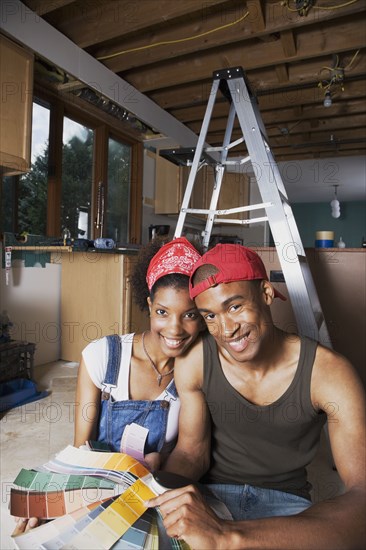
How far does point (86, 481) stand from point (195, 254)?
67 centimetres

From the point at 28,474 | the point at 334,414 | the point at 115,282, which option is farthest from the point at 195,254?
the point at 115,282

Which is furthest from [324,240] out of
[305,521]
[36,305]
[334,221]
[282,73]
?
[334,221]

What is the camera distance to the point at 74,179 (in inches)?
147

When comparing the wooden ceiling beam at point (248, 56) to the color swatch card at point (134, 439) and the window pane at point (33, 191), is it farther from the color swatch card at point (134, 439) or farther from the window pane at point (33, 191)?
the color swatch card at point (134, 439)

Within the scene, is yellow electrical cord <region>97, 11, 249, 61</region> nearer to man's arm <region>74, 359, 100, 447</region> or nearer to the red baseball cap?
the red baseball cap

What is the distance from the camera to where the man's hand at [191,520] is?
0.66 meters

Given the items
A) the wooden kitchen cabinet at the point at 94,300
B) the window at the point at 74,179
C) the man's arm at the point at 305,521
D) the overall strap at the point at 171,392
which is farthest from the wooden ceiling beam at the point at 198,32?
the man's arm at the point at 305,521

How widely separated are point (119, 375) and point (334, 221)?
9054 millimetres

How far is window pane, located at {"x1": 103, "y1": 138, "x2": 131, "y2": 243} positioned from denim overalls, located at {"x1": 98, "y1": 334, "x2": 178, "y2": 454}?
309 cm

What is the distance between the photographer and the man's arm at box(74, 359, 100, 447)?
119 centimetres

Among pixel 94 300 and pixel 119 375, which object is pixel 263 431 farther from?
pixel 94 300

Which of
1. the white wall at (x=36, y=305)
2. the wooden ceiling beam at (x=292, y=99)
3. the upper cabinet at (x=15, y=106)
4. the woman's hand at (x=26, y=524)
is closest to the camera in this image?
the woman's hand at (x=26, y=524)

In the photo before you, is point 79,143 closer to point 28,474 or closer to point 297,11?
point 297,11

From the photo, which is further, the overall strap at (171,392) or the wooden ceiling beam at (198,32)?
the wooden ceiling beam at (198,32)
